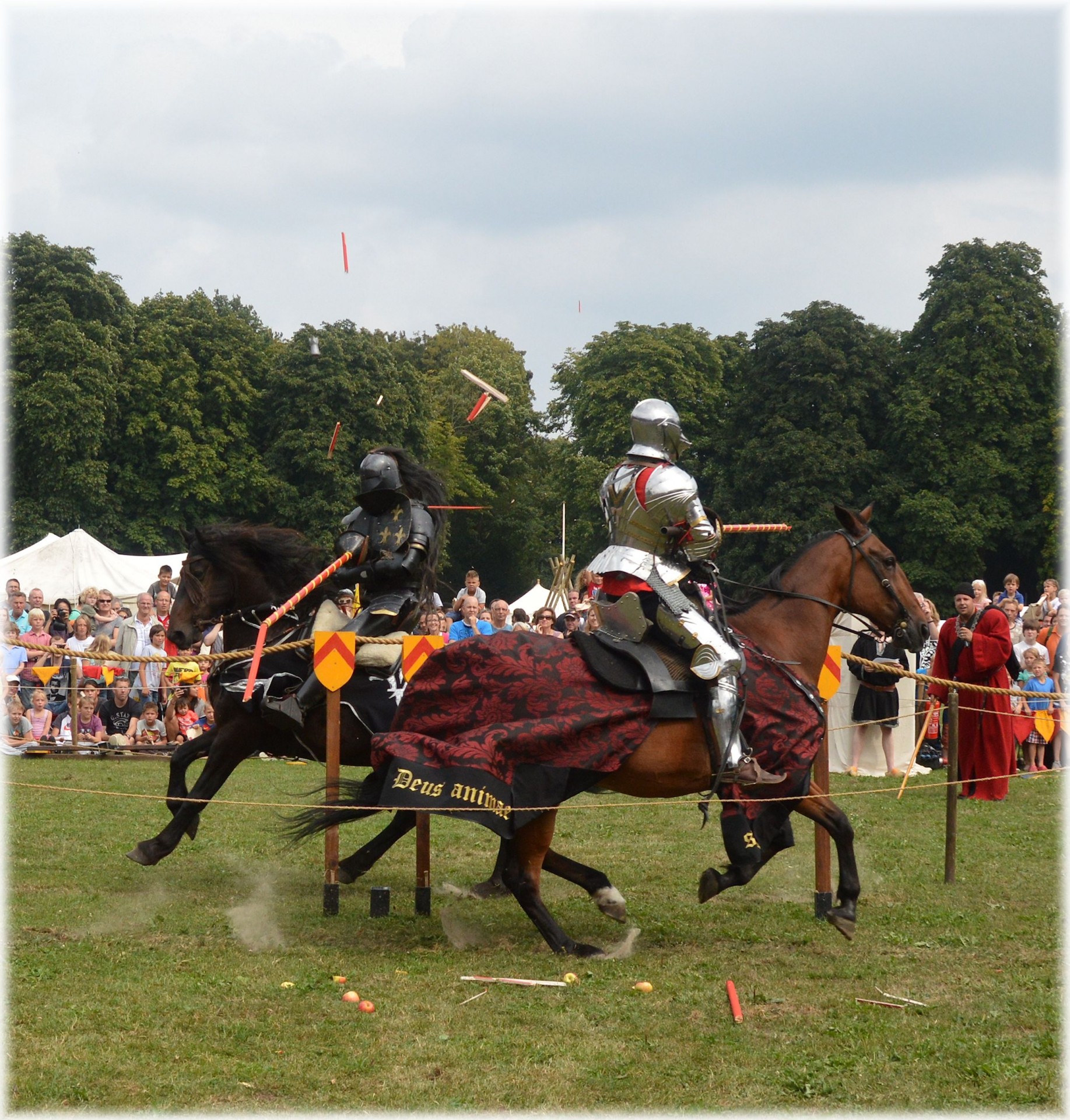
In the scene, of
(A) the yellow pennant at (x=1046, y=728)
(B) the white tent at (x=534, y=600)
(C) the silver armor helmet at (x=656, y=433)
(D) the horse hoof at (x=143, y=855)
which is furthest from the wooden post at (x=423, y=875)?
(B) the white tent at (x=534, y=600)

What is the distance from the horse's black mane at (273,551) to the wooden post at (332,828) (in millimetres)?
1168

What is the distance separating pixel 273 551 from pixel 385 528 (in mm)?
876

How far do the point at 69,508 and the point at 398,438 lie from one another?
10.1 metres

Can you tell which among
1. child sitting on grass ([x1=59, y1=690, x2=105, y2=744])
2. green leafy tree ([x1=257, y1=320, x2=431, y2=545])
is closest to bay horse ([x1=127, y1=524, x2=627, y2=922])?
child sitting on grass ([x1=59, y1=690, x2=105, y2=744])

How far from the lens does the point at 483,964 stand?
22.1ft

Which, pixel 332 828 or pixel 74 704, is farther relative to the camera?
pixel 74 704

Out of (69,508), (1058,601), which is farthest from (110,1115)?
(69,508)

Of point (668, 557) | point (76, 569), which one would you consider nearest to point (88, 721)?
point (76, 569)

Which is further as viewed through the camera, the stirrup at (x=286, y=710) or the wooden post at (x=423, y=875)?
the stirrup at (x=286, y=710)

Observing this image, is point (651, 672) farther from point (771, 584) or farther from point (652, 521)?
point (771, 584)

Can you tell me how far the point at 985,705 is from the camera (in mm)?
13367

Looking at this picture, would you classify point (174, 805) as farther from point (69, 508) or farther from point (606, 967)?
point (69, 508)

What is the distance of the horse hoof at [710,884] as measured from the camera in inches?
290

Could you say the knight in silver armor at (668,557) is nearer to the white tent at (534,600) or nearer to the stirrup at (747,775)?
the stirrup at (747,775)
